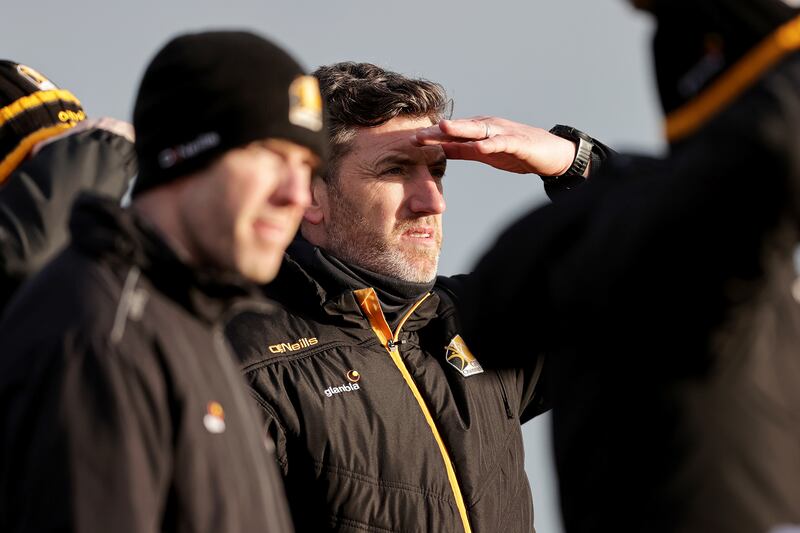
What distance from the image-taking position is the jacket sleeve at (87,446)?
2250 millimetres

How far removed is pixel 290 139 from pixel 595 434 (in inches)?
33.7

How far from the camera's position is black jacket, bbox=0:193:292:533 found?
2268 mm

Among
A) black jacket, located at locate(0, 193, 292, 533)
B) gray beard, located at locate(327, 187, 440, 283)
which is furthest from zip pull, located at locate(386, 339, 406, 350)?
black jacket, located at locate(0, 193, 292, 533)

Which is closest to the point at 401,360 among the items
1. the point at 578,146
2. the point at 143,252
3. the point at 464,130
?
the point at 464,130

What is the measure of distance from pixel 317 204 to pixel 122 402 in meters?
3.19

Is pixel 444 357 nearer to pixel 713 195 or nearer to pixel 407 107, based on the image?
pixel 407 107

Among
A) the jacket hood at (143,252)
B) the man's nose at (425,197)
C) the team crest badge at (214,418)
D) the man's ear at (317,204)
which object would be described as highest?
the jacket hood at (143,252)

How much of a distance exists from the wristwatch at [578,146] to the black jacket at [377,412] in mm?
704

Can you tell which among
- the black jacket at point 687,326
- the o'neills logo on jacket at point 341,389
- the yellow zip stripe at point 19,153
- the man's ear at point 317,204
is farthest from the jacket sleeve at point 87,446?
the man's ear at point 317,204

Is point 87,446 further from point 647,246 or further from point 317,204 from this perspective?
point 317,204

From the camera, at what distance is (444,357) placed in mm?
4910

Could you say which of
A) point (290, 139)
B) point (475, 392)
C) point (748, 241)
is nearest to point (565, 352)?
point (748, 241)

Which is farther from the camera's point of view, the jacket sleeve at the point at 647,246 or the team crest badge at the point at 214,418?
the team crest badge at the point at 214,418

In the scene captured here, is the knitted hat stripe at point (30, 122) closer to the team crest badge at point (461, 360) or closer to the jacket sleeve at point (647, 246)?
the jacket sleeve at point (647, 246)
